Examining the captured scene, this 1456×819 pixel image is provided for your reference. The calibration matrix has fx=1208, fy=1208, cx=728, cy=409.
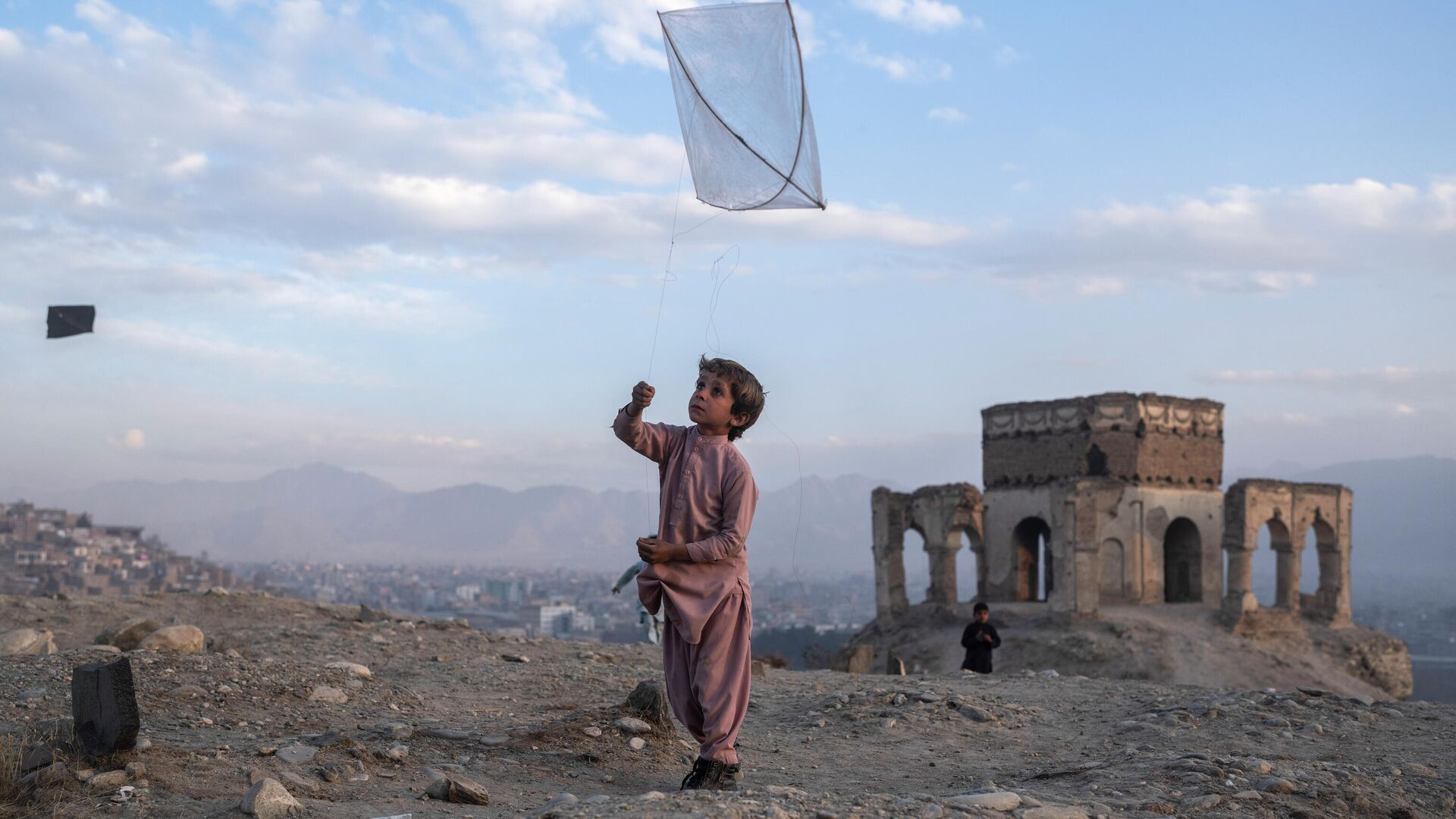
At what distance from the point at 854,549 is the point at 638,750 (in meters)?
95.0

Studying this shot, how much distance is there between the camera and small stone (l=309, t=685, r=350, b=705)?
7.22 metres

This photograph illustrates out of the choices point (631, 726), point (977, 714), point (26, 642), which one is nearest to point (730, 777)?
point (631, 726)

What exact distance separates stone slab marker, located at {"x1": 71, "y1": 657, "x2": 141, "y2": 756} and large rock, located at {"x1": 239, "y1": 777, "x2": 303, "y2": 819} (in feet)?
2.71

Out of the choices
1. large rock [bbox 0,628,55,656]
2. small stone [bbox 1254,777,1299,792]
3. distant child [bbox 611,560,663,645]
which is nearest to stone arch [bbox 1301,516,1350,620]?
distant child [bbox 611,560,663,645]

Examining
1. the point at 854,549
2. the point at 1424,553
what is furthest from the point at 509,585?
the point at 1424,553

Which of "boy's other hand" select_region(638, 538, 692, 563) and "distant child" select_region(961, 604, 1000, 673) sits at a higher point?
"boy's other hand" select_region(638, 538, 692, 563)

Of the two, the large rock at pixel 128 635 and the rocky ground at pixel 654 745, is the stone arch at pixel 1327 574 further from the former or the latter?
the large rock at pixel 128 635

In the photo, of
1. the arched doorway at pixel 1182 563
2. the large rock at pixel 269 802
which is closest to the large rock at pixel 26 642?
the large rock at pixel 269 802

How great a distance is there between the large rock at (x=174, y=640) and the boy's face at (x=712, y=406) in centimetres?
531

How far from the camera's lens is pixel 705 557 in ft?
18.1

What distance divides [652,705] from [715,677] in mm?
1488

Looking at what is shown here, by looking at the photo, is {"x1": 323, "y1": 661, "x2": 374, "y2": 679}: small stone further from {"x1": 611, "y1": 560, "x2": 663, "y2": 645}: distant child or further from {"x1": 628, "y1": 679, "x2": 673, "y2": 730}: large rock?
{"x1": 611, "y1": 560, "x2": 663, "y2": 645}: distant child

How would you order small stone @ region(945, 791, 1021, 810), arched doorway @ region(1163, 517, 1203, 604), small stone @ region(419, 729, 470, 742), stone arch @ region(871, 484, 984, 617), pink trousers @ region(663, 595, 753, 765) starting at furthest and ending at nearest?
stone arch @ region(871, 484, 984, 617) < arched doorway @ region(1163, 517, 1203, 604) < small stone @ region(419, 729, 470, 742) < pink trousers @ region(663, 595, 753, 765) < small stone @ region(945, 791, 1021, 810)

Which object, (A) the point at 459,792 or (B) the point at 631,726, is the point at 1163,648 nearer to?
(B) the point at 631,726
